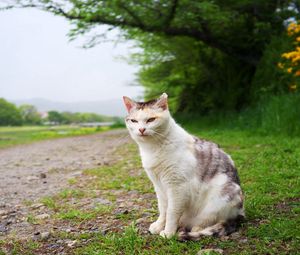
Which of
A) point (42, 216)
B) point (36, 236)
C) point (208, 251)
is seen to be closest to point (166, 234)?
point (208, 251)

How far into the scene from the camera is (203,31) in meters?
14.3

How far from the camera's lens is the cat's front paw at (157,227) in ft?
13.1

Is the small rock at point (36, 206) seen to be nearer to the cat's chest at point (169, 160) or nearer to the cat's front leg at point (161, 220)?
the cat's front leg at point (161, 220)

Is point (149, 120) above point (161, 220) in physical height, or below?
above

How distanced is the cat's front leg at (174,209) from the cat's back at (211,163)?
28 cm

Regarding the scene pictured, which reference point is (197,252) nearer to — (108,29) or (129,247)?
(129,247)

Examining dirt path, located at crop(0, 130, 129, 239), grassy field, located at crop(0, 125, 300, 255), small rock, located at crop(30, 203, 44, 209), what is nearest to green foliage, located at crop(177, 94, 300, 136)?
grassy field, located at crop(0, 125, 300, 255)

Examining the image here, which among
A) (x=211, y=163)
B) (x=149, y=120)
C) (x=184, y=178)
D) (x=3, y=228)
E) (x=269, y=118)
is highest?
(x=149, y=120)

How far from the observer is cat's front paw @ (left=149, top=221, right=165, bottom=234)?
3994 mm

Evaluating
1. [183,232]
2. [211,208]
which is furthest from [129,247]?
[211,208]

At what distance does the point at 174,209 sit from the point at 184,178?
1.02 ft

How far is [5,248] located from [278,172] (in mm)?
3923

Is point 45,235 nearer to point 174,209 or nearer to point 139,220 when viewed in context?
point 139,220

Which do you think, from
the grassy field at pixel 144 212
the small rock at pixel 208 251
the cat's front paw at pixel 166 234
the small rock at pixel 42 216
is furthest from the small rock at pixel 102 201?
the small rock at pixel 208 251
